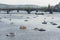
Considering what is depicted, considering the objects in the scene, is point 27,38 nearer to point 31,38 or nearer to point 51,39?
point 31,38

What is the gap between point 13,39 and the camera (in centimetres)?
5069

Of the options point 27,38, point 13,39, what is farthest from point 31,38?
point 13,39

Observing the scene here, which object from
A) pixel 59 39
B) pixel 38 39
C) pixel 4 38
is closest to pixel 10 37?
pixel 4 38

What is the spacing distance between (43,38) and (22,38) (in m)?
3.95

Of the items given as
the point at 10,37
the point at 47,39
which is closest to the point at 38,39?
the point at 47,39

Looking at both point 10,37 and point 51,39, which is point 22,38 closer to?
point 10,37

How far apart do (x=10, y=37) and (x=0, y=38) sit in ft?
7.39

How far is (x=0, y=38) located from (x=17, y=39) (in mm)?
2991

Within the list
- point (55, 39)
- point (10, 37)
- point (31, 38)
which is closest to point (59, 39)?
point (55, 39)

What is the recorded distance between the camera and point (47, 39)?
51.5m

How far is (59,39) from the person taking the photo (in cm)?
5097

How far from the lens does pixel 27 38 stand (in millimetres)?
53125

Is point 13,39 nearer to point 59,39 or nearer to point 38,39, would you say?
point 38,39

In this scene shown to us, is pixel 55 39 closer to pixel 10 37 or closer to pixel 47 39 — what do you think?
pixel 47 39
